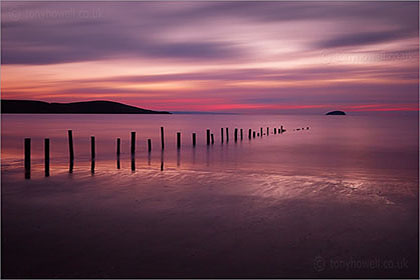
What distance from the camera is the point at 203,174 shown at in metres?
12.9

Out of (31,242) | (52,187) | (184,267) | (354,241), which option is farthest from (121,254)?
(52,187)

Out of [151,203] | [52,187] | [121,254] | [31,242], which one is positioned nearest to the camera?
[121,254]

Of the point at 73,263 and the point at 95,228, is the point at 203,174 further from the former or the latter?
the point at 73,263

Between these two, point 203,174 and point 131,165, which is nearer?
point 203,174

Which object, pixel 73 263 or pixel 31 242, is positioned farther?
pixel 31 242

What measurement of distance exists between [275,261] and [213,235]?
129 centimetres

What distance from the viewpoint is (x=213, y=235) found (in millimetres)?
6258

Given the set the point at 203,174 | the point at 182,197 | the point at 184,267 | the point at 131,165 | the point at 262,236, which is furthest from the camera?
the point at 131,165

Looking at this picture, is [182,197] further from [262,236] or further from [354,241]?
Result: [354,241]

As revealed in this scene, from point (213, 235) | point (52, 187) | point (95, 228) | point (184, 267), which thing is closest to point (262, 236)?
point (213, 235)

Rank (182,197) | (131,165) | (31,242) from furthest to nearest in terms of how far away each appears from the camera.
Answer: (131,165) → (182,197) → (31,242)

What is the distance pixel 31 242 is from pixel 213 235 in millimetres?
2751

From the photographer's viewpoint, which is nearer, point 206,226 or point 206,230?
point 206,230

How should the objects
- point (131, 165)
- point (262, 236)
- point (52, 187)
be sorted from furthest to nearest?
point (131, 165)
point (52, 187)
point (262, 236)
